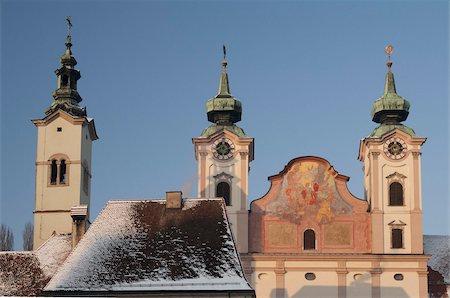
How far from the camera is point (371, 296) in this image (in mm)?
52469

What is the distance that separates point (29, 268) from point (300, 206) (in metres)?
19.4

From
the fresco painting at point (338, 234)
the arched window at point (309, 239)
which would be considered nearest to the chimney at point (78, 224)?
the arched window at point (309, 239)

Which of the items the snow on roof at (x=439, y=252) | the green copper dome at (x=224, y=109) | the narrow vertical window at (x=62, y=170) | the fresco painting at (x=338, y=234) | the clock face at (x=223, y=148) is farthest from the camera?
the green copper dome at (x=224, y=109)

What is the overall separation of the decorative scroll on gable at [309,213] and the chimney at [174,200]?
1522 cm

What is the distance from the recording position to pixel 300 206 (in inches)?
2151

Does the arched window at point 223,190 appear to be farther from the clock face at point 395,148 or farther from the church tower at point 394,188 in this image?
the clock face at point 395,148

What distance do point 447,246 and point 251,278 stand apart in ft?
41.8

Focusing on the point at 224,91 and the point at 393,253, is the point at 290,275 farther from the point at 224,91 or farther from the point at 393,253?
the point at 224,91

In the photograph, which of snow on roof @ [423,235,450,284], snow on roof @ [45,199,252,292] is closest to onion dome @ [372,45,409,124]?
snow on roof @ [423,235,450,284]

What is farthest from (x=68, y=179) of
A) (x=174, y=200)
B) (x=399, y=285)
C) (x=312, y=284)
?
(x=399, y=285)

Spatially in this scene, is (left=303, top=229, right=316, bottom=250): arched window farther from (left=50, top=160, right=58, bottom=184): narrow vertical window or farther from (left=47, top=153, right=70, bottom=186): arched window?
(left=50, top=160, right=58, bottom=184): narrow vertical window

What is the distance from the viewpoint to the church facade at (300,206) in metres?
52.7

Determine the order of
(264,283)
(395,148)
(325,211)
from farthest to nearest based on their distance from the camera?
1. (395,148)
2. (325,211)
3. (264,283)

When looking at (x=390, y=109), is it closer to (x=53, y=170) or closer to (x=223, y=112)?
(x=223, y=112)
